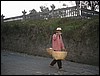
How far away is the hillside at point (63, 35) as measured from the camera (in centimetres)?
1191

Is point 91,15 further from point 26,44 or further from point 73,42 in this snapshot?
point 26,44

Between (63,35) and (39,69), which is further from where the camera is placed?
(63,35)

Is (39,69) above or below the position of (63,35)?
below

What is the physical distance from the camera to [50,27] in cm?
1473

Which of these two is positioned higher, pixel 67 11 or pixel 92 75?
pixel 67 11

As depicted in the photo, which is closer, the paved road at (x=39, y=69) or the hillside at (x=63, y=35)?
the paved road at (x=39, y=69)

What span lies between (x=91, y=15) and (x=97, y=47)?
13.9ft

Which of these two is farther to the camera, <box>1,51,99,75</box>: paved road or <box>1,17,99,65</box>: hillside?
<box>1,17,99,65</box>: hillside

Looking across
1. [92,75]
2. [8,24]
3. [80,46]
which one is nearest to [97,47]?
[80,46]

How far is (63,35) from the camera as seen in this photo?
1366cm

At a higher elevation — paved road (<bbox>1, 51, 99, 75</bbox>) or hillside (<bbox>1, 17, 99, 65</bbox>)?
hillside (<bbox>1, 17, 99, 65</bbox>)

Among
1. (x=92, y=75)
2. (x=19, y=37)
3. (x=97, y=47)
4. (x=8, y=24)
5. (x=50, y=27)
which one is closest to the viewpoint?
(x=92, y=75)

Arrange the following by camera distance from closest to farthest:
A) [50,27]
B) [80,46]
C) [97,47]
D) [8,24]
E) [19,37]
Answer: [97,47] < [80,46] < [50,27] < [19,37] < [8,24]

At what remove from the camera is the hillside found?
11906mm
